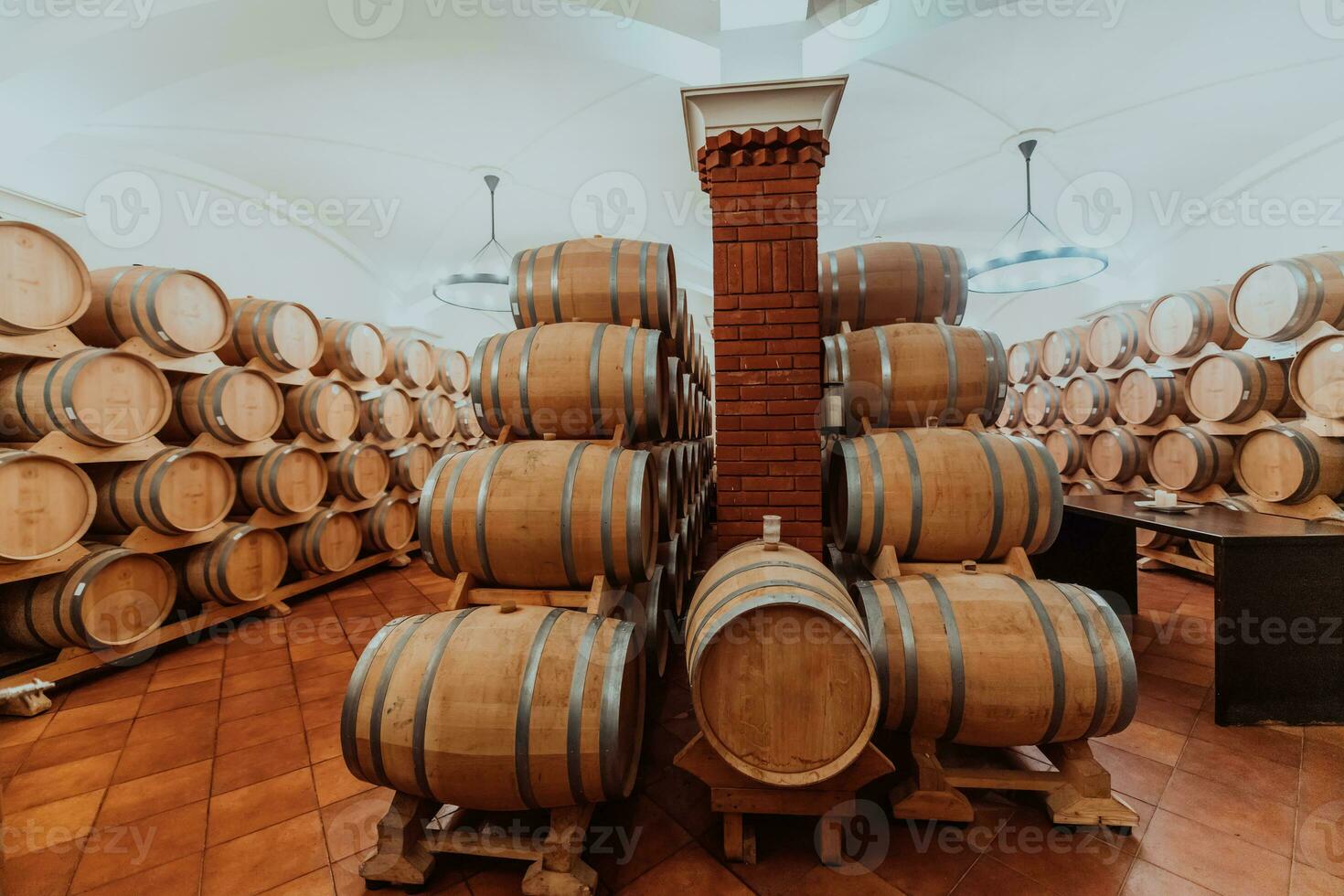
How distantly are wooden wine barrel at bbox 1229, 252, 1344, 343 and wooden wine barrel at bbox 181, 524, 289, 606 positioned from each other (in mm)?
8402

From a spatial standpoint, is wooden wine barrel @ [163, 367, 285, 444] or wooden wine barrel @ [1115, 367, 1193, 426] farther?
wooden wine barrel @ [1115, 367, 1193, 426]

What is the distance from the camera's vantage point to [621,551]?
2182 millimetres

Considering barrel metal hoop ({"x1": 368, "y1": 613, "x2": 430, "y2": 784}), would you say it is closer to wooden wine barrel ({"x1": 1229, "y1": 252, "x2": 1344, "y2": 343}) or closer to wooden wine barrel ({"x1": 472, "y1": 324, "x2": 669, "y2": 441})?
wooden wine barrel ({"x1": 472, "y1": 324, "x2": 669, "y2": 441})

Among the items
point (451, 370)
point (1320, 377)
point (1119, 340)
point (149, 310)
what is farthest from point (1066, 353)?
point (149, 310)

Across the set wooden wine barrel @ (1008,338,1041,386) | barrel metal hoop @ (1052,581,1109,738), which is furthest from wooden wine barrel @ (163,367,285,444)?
wooden wine barrel @ (1008,338,1041,386)

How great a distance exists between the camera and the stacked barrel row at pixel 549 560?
1627 millimetres

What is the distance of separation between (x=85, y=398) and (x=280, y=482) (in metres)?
1.39

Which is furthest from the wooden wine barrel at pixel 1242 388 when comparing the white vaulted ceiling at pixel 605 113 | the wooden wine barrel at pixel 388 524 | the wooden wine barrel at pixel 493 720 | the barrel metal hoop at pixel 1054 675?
Result: the wooden wine barrel at pixel 388 524

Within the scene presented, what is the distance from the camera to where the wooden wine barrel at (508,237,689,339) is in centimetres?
288

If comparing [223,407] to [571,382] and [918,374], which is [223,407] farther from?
[918,374]

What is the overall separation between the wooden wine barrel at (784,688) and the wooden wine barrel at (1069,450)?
19.9 feet

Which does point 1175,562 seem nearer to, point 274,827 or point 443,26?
point 274,827

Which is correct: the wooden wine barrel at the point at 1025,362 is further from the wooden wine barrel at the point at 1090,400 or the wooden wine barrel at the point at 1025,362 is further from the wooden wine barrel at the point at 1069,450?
the wooden wine barrel at the point at 1069,450

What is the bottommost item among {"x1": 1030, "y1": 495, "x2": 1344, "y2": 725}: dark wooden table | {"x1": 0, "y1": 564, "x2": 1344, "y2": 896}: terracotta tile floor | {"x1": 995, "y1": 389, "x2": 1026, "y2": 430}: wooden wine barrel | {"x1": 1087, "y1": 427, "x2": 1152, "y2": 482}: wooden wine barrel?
{"x1": 0, "y1": 564, "x2": 1344, "y2": 896}: terracotta tile floor
